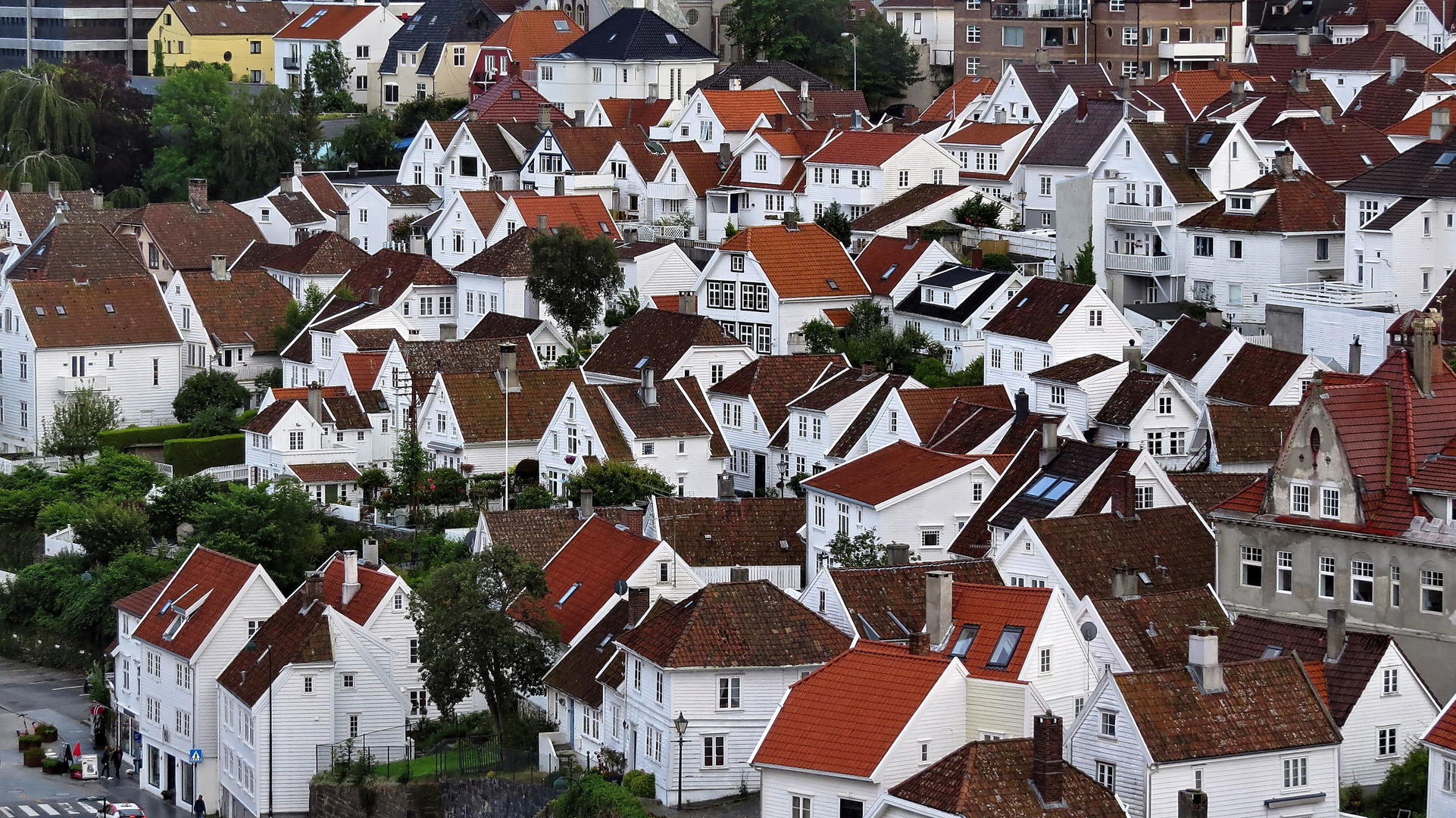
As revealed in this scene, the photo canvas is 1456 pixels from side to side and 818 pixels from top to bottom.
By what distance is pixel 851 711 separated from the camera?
6131 cm

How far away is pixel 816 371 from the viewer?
320ft

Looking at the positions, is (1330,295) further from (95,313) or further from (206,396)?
(95,313)

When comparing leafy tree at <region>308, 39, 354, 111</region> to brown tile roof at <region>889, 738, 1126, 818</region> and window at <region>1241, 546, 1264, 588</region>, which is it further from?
brown tile roof at <region>889, 738, 1126, 818</region>

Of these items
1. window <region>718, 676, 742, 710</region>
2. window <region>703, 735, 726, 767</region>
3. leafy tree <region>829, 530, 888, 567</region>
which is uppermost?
leafy tree <region>829, 530, 888, 567</region>

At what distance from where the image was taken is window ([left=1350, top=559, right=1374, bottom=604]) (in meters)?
66.0

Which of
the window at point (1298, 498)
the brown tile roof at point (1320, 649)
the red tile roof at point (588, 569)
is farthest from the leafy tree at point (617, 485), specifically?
the brown tile roof at point (1320, 649)

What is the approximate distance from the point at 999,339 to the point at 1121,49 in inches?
2062

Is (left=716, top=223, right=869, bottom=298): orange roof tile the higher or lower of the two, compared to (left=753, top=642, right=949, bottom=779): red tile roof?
higher

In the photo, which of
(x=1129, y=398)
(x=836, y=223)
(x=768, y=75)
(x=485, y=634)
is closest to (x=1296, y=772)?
(x=485, y=634)

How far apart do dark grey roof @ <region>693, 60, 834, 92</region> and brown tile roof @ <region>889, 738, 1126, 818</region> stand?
8569 cm

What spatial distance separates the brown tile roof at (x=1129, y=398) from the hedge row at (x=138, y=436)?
4108 centimetres

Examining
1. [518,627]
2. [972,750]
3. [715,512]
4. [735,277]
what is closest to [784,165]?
[735,277]

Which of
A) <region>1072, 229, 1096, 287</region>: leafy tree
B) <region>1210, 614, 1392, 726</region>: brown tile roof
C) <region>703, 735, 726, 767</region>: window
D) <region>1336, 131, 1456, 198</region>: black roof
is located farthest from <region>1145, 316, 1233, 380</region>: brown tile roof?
<region>703, 735, 726, 767</region>: window

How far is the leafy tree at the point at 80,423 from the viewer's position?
361ft
